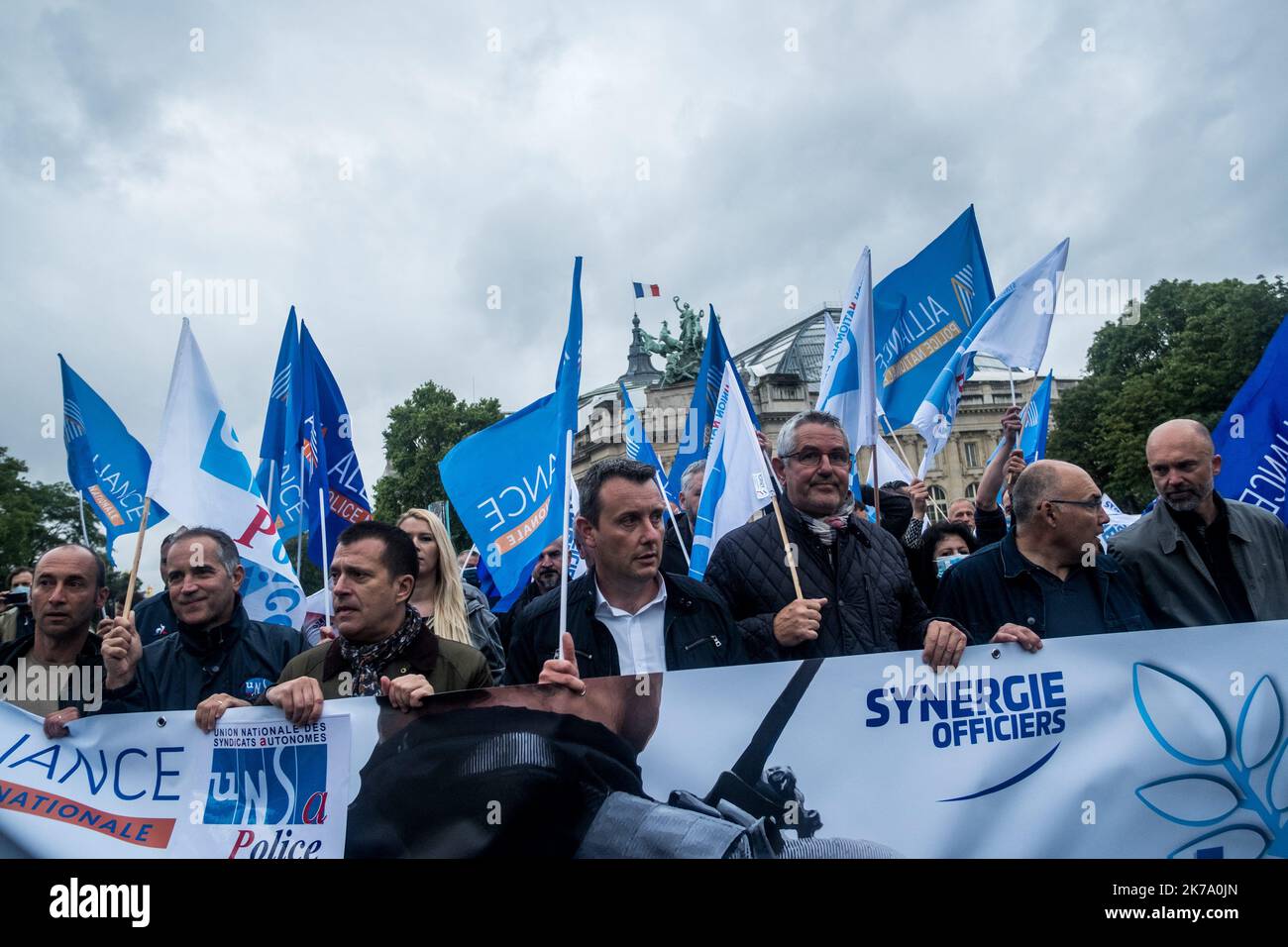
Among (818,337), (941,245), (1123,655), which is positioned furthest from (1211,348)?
(1123,655)

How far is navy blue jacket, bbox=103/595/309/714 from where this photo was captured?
177 inches

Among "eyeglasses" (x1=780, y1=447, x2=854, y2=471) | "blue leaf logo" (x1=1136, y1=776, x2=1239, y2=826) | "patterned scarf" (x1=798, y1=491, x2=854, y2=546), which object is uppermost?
"eyeglasses" (x1=780, y1=447, x2=854, y2=471)

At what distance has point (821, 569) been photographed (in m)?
4.45

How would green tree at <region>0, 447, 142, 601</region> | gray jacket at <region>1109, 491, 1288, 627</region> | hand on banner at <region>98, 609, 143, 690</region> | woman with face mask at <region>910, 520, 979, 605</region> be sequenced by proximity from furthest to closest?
green tree at <region>0, 447, 142, 601</region> → woman with face mask at <region>910, 520, 979, 605</region> → gray jacket at <region>1109, 491, 1288, 627</region> → hand on banner at <region>98, 609, 143, 690</region>

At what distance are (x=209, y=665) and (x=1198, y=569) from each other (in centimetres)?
429

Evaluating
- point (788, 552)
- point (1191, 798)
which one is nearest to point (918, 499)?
point (788, 552)

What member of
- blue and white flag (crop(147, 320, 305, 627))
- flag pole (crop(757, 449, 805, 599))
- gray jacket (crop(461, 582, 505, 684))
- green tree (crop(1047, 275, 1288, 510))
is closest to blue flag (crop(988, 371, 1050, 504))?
gray jacket (crop(461, 582, 505, 684))

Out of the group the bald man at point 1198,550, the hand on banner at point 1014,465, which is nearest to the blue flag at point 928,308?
the hand on banner at point 1014,465

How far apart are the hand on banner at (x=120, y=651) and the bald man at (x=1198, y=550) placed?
4.18 m

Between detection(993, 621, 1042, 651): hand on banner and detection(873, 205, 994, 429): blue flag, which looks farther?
detection(873, 205, 994, 429): blue flag

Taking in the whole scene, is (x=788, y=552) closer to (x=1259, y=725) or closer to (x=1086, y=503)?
(x=1086, y=503)

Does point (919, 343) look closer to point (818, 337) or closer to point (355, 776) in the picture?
point (355, 776)

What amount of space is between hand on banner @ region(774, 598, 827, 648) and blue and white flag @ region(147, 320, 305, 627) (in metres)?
3.02

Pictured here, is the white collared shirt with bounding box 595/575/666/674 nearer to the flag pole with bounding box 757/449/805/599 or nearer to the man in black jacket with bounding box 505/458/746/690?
the man in black jacket with bounding box 505/458/746/690
